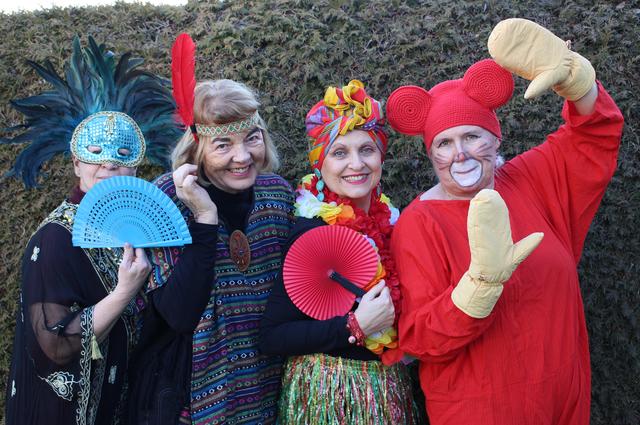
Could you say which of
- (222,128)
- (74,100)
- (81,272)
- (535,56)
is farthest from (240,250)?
(535,56)

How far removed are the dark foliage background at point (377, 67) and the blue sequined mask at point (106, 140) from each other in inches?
38.9

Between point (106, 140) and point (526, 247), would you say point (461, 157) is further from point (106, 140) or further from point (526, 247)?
point (106, 140)

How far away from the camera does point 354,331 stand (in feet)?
7.81

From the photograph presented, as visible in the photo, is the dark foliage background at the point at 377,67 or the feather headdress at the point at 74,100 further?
the dark foliage background at the point at 377,67

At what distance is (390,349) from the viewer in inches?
97.5

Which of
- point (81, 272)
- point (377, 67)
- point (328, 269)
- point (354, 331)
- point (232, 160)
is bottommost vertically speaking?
point (354, 331)

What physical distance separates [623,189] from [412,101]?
1475mm

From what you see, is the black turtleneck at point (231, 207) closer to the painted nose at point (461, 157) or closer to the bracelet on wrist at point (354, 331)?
the bracelet on wrist at point (354, 331)

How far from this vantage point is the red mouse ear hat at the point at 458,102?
7.99ft

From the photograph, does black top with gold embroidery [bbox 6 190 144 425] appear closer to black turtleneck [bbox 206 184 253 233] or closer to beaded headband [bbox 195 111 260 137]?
black turtleneck [bbox 206 184 253 233]

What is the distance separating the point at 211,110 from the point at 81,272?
834 millimetres

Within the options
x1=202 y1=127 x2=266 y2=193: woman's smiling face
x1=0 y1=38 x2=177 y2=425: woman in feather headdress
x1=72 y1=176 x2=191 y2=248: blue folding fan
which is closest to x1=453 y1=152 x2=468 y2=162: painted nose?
x1=202 y1=127 x2=266 y2=193: woman's smiling face

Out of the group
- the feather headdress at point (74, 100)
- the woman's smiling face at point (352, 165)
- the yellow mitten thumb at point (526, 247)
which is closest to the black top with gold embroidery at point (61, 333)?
the feather headdress at point (74, 100)

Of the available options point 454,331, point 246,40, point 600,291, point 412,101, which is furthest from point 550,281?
point 246,40
